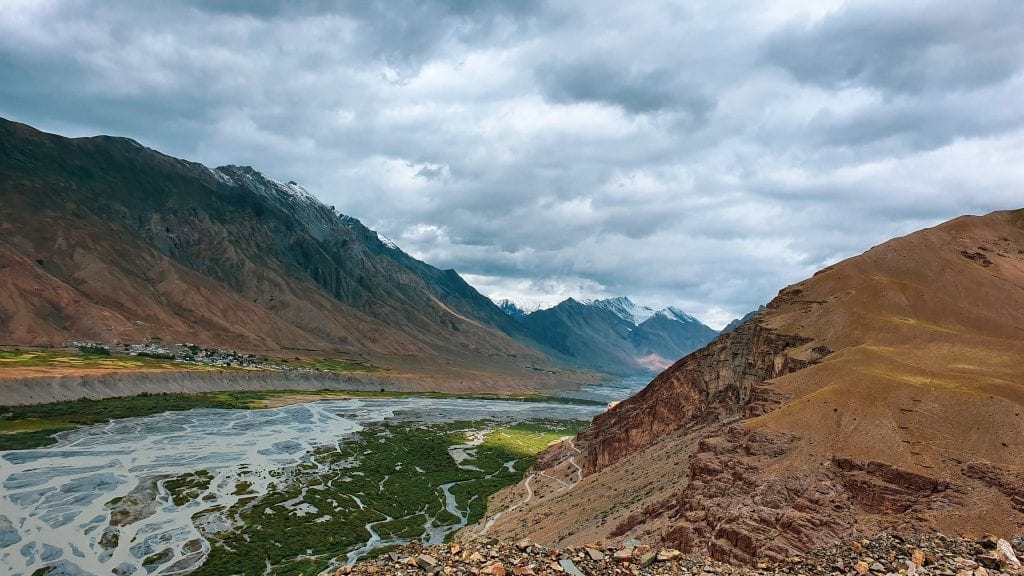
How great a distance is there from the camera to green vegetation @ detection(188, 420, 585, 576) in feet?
153

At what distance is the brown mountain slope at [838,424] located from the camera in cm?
2461

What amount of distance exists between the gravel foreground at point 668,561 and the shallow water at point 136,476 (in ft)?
125

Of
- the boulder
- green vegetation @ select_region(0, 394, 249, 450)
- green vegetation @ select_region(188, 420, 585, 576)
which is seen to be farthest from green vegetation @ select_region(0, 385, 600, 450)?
the boulder

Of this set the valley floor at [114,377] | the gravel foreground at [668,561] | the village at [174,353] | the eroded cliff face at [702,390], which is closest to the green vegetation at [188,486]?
the eroded cliff face at [702,390]

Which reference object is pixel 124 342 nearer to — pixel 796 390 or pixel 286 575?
pixel 286 575

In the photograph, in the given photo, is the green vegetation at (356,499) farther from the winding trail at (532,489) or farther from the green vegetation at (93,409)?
the green vegetation at (93,409)

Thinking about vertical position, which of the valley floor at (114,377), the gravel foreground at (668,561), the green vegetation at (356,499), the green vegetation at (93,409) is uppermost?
the gravel foreground at (668,561)

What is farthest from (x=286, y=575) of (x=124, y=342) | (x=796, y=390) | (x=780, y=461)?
(x=124, y=342)

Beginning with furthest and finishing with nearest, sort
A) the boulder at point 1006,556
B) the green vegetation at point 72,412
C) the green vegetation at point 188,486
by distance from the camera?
the green vegetation at point 72,412 → the green vegetation at point 188,486 → the boulder at point 1006,556

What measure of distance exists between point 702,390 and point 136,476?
6510 cm

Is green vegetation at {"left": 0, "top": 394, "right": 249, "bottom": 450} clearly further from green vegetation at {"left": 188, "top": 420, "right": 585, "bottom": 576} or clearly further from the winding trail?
the winding trail

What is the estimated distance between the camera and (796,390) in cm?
3769

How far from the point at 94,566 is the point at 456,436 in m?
73.8

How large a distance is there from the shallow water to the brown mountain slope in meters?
23.8
